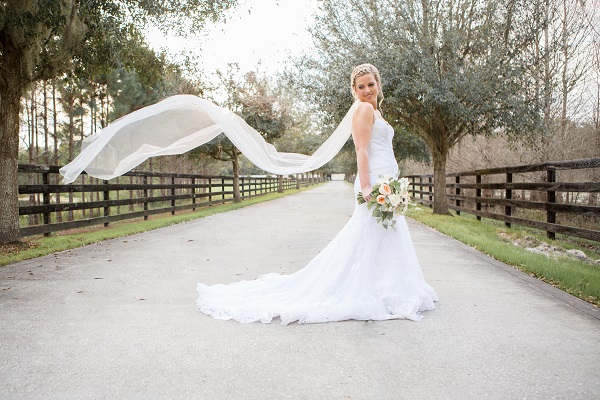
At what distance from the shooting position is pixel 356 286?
161 inches

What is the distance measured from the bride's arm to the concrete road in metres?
1.31

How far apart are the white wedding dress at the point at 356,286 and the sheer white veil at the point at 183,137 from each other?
1023 millimetres

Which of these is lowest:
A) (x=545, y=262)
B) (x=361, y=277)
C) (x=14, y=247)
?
(x=545, y=262)

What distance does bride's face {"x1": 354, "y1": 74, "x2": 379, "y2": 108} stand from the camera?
A: 13.7 ft

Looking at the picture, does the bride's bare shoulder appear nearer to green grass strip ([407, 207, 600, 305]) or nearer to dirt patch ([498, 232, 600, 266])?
green grass strip ([407, 207, 600, 305])

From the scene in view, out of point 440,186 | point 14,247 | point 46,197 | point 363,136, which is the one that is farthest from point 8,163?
point 440,186

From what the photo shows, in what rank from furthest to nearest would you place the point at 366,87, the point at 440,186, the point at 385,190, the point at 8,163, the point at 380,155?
the point at 440,186
the point at 8,163
the point at 380,155
the point at 366,87
the point at 385,190

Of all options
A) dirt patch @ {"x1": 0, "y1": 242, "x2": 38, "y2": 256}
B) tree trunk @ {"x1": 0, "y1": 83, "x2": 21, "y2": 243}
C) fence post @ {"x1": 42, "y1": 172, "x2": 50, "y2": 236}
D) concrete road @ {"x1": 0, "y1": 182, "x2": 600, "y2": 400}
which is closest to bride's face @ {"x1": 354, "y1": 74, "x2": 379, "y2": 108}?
concrete road @ {"x1": 0, "y1": 182, "x2": 600, "y2": 400}

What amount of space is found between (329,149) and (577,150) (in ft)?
36.9

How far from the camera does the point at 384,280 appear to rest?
411cm

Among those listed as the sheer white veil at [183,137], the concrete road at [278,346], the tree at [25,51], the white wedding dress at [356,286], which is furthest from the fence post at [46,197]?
the white wedding dress at [356,286]

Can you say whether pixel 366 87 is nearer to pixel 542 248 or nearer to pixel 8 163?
pixel 542 248

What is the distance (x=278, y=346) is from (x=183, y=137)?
3.07 meters

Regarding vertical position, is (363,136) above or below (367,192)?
above
